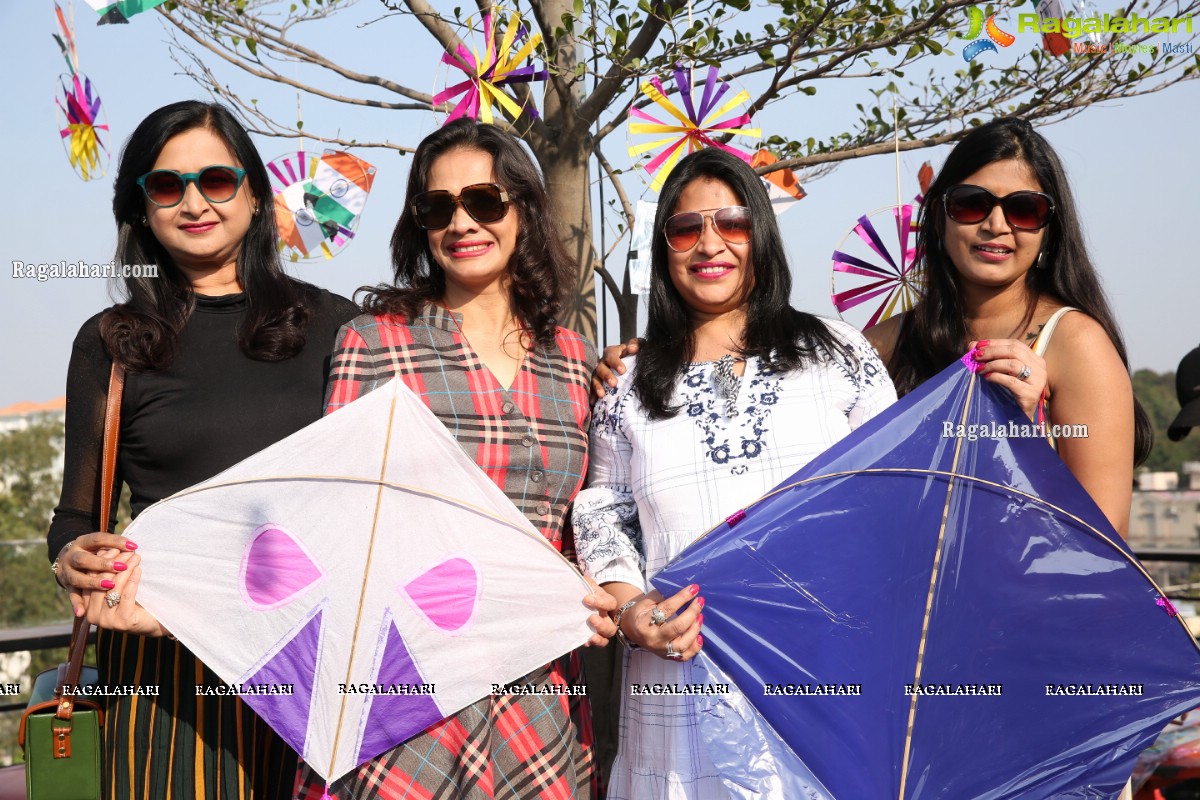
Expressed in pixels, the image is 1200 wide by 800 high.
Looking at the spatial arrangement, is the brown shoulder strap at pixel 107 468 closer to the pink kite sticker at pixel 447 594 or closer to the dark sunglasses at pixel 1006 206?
the pink kite sticker at pixel 447 594

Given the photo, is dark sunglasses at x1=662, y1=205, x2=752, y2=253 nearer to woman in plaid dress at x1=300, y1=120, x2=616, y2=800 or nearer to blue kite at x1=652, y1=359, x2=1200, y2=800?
woman in plaid dress at x1=300, y1=120, x2=616, y2=800

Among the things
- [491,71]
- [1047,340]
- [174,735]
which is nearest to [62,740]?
[174,735]

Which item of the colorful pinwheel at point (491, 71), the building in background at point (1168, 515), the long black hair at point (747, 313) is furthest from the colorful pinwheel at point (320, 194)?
the building in background at point (1168, 515)

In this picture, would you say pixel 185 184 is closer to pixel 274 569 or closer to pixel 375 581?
pixel 274 569

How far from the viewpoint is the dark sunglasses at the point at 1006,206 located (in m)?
2.76

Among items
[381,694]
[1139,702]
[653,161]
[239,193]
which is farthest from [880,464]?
[239,193]

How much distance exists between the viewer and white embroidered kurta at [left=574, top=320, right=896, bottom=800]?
2502 mm

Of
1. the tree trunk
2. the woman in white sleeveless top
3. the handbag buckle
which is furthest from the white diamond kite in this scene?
the tree trunk

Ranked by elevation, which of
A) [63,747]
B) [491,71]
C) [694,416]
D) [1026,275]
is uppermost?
[491,71]

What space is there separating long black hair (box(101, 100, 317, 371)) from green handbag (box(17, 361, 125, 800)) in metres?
0.68

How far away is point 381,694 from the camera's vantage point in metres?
2.50

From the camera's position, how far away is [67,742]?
250cm

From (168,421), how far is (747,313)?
1.45 metres

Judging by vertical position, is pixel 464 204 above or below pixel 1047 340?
above
